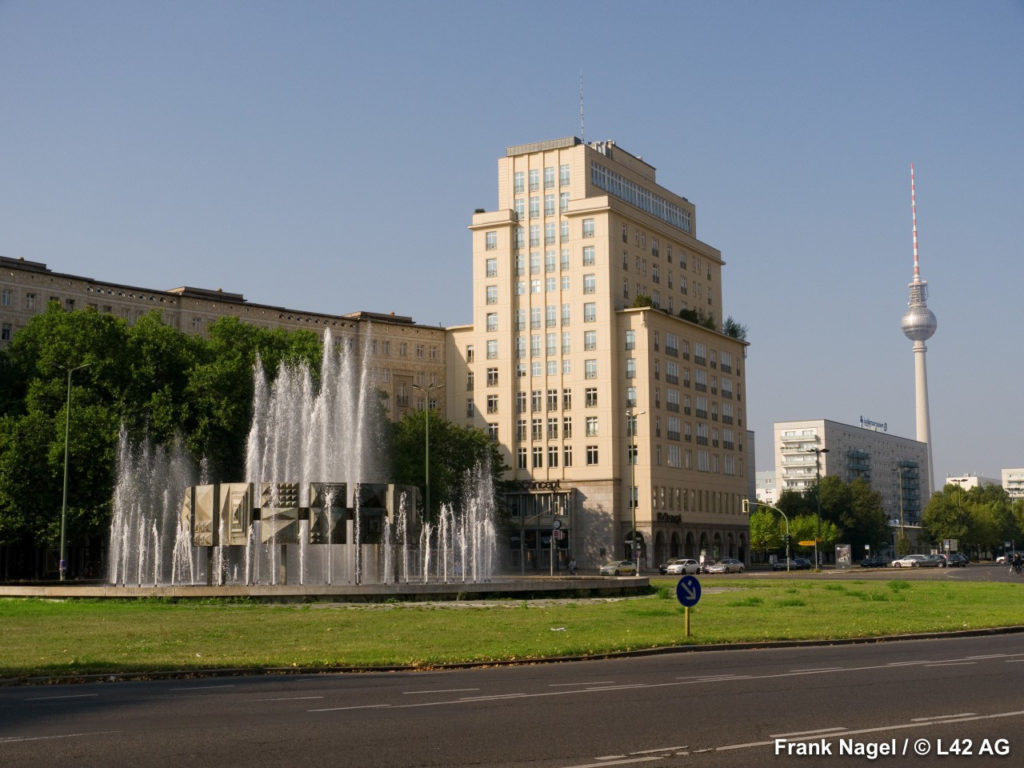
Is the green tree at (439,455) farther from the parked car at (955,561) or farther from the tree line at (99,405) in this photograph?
the parked car at (955,561)

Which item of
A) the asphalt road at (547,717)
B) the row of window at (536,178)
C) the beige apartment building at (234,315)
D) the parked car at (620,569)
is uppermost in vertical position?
the row of window at (536,178)

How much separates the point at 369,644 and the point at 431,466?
62.4 meters

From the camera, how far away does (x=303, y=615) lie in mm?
33219

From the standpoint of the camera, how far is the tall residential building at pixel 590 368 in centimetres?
10256

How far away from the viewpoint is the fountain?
139ft

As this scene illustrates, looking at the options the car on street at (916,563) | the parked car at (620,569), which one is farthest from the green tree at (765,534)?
the parked car at (620,569)

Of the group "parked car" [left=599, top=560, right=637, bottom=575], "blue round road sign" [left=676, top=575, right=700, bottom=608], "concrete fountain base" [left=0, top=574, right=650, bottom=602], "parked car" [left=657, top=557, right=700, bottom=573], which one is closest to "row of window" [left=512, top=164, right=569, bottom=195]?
"parked car" [left=657, top=557, right=700, bottom=573]

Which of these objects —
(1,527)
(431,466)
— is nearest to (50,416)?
(1,527)

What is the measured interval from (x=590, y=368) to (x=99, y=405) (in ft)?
155

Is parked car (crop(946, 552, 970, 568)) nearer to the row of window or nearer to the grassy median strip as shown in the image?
the row of window

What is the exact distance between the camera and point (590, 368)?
10531 cm

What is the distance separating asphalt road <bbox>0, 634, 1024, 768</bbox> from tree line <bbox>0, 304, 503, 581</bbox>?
153ft

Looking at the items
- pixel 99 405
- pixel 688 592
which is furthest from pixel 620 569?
pixel 688 592

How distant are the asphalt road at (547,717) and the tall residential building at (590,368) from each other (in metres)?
78.8
